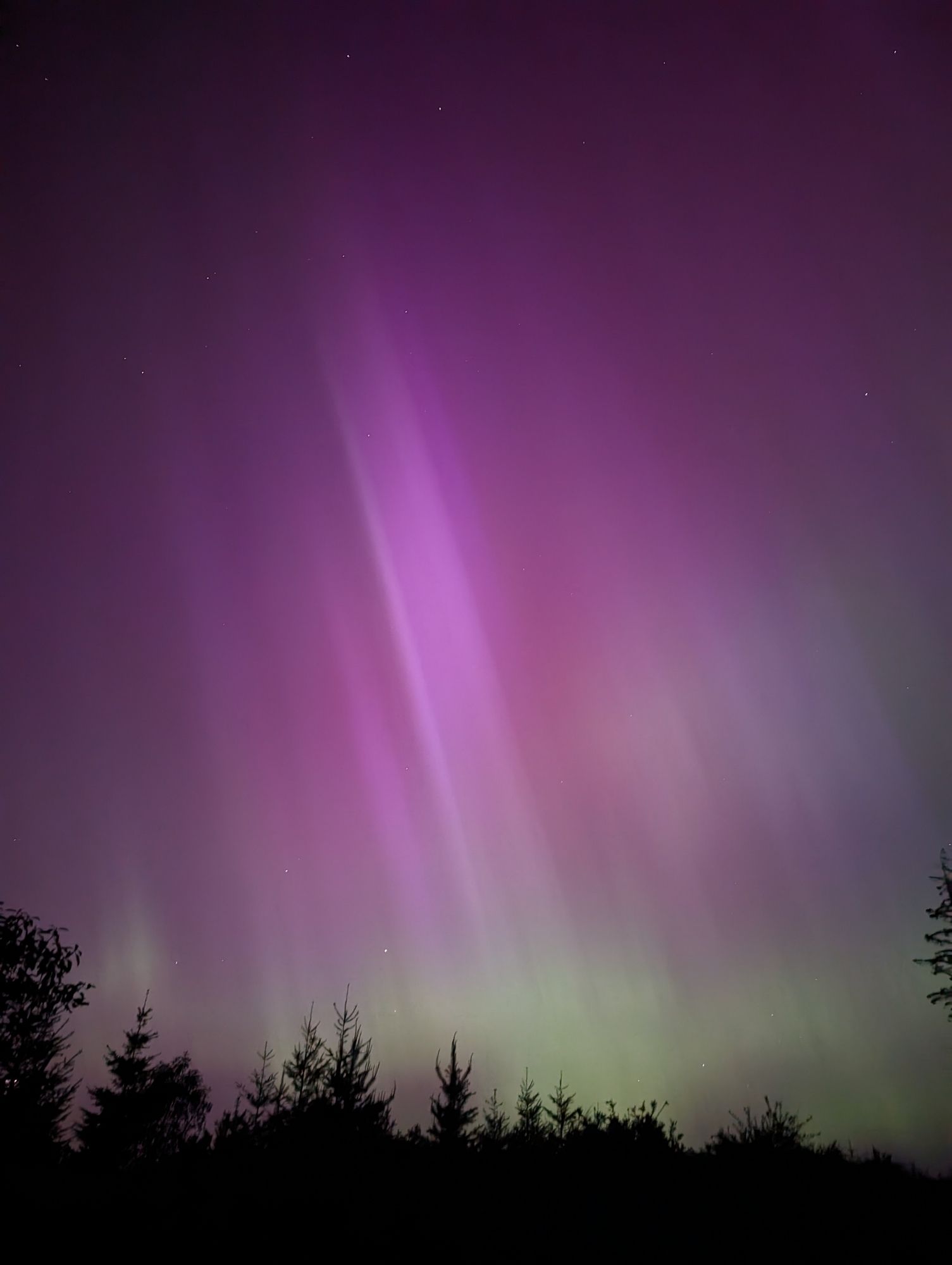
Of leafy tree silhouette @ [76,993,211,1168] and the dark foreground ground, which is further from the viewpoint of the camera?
leafy tree silhouette @ [76,993,211,1168]

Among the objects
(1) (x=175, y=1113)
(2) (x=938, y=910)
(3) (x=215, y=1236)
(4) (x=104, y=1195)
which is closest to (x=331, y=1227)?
(3) (x=215, y=1236)

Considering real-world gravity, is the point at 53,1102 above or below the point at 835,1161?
above

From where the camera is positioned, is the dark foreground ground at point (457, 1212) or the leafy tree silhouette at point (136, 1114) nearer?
the dark foreground ground at point (457, 1212)

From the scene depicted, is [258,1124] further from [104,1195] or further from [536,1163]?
[104,1195]

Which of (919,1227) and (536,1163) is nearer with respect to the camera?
(919,1227)

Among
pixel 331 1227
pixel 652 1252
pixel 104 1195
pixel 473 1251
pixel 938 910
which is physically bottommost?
pixel 652 1252

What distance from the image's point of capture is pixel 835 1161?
25938 millimetres

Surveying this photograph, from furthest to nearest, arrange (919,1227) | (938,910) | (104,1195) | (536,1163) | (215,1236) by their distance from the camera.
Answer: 1. (938,910)
2. (536,1163)
3. (919,1227)
4. (104,1195)
5. (215,1236)

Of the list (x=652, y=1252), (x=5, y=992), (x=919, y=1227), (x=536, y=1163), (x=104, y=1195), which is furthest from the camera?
(x=536, y=1163)

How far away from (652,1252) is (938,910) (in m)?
20.4

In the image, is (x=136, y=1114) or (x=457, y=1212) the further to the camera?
(x=136, y=1114)

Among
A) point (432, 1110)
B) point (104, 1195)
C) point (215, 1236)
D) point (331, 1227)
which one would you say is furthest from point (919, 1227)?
point (432, 1110)

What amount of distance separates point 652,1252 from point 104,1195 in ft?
31.7

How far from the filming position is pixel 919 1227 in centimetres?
1599
